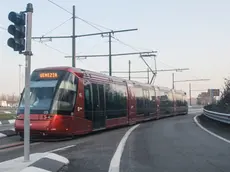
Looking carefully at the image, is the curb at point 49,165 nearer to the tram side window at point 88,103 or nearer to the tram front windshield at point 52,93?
the tram front windshield at point 52,93

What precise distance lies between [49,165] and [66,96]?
7.86 metres

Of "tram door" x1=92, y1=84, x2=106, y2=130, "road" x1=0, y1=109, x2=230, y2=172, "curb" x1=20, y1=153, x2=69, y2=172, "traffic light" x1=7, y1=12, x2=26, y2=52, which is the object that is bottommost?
"road" x1=0, y1=109, x2=230, y2=172

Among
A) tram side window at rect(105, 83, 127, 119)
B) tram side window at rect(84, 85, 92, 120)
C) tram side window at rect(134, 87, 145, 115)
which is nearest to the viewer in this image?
tram side window at rect(84, 85, 92, 120)

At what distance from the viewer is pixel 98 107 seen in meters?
20.8

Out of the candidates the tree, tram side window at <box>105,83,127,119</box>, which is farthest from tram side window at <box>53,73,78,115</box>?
the tree

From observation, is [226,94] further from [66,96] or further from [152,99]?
[66,96]

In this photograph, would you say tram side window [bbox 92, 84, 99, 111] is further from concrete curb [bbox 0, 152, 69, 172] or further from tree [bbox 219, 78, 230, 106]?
tree [bbox 219, 78, 230, 106]

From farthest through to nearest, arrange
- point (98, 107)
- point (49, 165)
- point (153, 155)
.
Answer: point (98, 107) < point (153, 155) < point (49, 165)

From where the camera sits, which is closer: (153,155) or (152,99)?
(153,155)

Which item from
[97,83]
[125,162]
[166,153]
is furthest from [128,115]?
[125,162]

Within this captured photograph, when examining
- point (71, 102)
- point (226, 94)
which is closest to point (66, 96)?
point (71, 102)

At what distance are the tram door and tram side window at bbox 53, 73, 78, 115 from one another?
2305 millimetres

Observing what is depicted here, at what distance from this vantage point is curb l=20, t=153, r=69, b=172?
930 cm

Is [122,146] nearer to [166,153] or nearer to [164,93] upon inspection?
[166,153]
